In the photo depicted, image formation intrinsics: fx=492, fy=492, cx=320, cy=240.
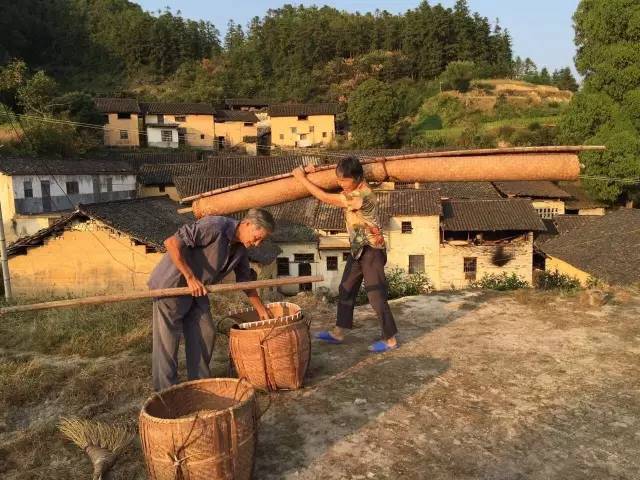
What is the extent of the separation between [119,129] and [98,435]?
4223 cm

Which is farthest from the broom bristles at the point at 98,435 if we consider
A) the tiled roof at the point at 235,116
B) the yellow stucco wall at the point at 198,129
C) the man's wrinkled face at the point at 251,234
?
the tiled roof at the point at 235,116

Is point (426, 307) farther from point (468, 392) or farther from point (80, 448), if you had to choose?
point (80, 448)

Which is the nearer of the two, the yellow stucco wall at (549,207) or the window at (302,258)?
the window at (302,258)

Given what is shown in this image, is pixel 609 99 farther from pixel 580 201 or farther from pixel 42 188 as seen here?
pixel 42 188

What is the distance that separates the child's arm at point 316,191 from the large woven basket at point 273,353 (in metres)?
1.08

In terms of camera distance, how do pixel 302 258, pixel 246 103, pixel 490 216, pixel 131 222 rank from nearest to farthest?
pixel 131 222
pixel 490 216
pixel 302 258
pixel 246 103

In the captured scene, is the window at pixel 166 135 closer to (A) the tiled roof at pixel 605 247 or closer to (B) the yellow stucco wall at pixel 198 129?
(B) the yellow stucco wall at pixel 198 129

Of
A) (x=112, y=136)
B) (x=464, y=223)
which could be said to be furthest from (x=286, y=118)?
(x=464, y=223)

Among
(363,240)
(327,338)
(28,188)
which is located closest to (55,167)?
(28,188)

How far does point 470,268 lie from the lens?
2180cm

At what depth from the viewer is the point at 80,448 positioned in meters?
2.92

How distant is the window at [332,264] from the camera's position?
72.8 feet

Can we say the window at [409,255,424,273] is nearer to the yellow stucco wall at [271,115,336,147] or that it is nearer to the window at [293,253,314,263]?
the window at [293,253,314,263]

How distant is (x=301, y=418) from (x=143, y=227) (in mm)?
12774
